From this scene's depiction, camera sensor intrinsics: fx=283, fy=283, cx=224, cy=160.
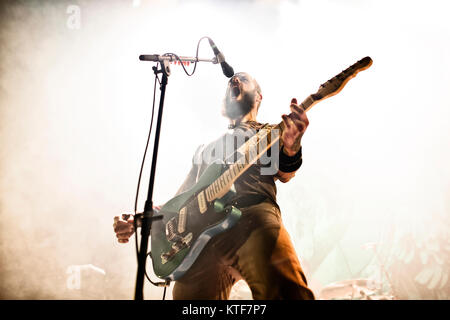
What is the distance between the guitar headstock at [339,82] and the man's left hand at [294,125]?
0.13 m

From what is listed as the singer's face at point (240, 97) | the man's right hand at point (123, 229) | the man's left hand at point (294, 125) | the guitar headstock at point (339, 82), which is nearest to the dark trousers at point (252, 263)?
the man's left hand at point (294, 125)

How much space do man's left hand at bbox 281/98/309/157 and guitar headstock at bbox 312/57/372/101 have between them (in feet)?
0.41

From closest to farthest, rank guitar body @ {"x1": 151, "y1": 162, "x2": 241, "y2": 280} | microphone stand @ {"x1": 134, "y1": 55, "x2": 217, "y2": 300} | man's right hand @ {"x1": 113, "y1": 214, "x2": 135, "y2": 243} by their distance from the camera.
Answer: microphone stand @ {"x1": 134, "y1": 55, "x2": 217, "y2": 300} < guitar body @ {"x1": 151, "y1": 162, "x2": 241, "y2": 280} < man's right hand @ {"x1": 113, "y1": 214, "x2": 135, "y2": 243}

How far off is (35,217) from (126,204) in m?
1.69

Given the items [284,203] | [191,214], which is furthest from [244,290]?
[191,214]

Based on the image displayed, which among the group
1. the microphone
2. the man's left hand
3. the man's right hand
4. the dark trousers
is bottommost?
→ the dark trousers

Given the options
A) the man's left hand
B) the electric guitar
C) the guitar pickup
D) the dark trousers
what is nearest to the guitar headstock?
the electric guitar

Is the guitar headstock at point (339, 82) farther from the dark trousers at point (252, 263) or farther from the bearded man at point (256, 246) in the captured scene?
the dark trousers at point (252, 263)

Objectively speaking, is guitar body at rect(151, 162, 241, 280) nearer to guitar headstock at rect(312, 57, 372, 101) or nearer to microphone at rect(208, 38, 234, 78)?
microphone at rect(208, 38, 234, 78)

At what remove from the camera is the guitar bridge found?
167 cm

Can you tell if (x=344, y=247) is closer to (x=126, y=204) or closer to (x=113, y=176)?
(x=126, y=204)

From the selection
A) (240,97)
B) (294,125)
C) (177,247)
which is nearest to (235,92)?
(240,97)

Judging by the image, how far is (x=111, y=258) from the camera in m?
5.94
